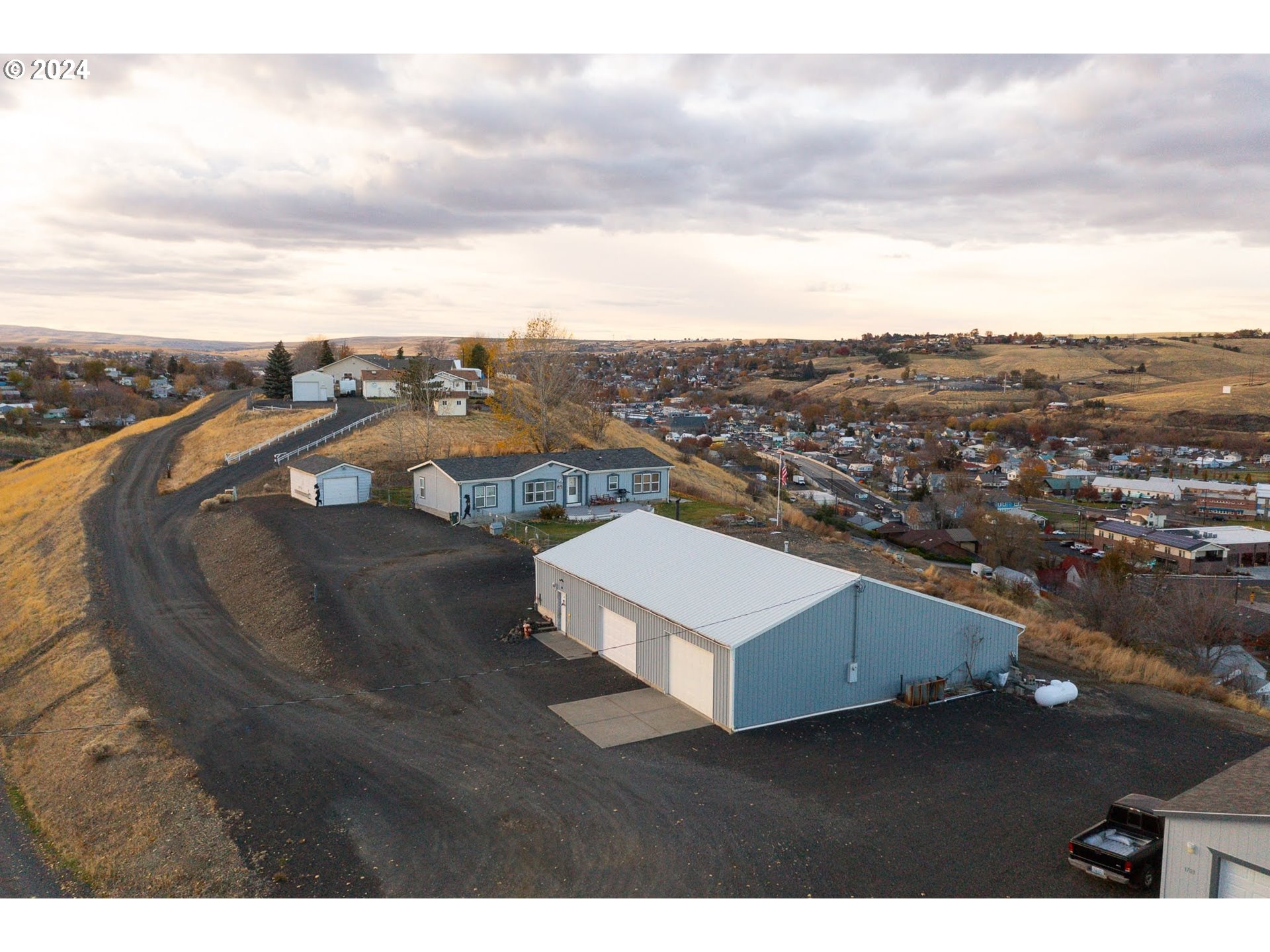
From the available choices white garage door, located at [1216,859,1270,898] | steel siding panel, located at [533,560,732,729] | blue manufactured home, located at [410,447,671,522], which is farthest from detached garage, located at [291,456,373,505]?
white garage door, located at [1216,859,1270,898]

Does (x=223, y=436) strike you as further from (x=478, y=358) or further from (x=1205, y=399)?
(x=1205, y=399)

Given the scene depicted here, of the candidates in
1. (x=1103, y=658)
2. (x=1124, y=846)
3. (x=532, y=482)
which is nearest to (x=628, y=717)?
(x=1124, y=846)

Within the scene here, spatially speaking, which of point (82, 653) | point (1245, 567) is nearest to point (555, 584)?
point (82, 653)

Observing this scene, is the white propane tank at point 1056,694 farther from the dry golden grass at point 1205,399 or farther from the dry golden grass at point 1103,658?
the dry golden grass at point 1205,399

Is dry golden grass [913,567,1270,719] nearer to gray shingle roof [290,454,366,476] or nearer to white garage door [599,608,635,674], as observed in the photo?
white garage door [599,608,635,674]

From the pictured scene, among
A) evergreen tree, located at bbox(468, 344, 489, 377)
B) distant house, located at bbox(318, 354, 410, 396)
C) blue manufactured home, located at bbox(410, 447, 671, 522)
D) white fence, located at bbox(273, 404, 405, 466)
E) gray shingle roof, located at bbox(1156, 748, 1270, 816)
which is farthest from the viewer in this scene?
evergreen tree, located at bbox(468, 344, 489, 377)

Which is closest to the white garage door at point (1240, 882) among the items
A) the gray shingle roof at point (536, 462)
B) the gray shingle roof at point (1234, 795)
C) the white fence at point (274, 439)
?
the gray shingle roof at point (1234, 795)
